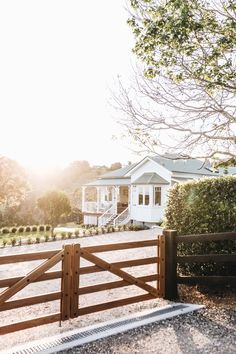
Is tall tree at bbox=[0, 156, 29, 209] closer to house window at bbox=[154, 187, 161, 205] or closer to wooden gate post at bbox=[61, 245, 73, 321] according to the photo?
house window at bbox=[154, 187, 161, 205]

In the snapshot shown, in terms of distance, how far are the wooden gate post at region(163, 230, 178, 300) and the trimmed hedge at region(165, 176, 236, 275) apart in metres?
1.39

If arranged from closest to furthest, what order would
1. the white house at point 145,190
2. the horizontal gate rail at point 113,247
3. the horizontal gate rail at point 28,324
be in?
the horizontal gate rail at point 28,324 < the horizontal gate rail at point 113,247 < the white house at point 145,190

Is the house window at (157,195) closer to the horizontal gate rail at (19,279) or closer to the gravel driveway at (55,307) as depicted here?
the gravel driveway at (55,307)

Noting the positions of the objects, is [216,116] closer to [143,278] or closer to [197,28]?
[197,28]

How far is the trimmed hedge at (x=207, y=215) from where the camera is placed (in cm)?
823

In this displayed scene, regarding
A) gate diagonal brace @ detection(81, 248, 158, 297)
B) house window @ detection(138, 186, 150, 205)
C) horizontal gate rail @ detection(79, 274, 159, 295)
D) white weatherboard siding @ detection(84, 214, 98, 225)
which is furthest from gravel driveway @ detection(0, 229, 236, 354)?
white weatherboard siding @ detection(84, 214, 98, 225)

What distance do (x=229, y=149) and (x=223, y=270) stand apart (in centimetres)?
342

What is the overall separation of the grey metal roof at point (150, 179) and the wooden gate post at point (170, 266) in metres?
22.7

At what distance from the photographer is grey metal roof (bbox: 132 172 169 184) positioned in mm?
30016

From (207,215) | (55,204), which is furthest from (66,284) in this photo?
(55,204)

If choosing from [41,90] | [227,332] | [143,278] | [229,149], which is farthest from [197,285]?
[41,90]

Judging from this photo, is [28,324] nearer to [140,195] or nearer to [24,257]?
[24,257]

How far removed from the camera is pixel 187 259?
7.45 meters

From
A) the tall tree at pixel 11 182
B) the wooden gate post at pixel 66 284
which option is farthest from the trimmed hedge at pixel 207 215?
the tall tree at pixel 11 182
